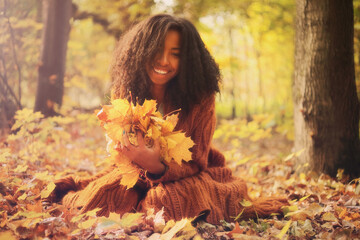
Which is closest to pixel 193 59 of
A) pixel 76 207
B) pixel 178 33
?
pixel 178 33

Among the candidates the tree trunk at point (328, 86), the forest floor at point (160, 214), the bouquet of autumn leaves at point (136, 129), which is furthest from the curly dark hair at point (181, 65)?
the tree trunk at point (328, 86)

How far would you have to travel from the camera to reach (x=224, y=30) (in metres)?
7.44

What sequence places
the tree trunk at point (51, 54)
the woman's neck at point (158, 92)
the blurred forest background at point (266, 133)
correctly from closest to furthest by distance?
the blurred forest background at point (266, 133)
the woman's neck at point (158, 92)
the tree trunk at point (51, 54)

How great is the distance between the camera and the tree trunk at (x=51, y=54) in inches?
153

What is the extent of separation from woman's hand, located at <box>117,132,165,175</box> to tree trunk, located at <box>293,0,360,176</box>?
179 centimetres

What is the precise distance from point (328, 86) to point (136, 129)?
197 centimetres

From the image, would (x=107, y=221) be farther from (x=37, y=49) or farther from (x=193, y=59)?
(x=37, y=49)

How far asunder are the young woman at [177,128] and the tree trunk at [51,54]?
6.56 ft

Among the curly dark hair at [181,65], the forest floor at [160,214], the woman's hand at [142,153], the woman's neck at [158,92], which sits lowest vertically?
the forest floor at [160,214]

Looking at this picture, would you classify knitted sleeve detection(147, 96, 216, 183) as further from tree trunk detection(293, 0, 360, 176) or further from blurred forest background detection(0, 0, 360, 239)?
tree trunk detection(293, 0, 360, 176)

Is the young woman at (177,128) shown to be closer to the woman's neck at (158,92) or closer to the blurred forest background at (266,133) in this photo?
the woman's neck at (158,92)

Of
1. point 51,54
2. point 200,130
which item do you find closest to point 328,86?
point 200,130

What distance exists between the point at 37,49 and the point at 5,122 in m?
1.77

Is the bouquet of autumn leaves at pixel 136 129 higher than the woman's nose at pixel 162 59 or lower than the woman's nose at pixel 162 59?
lower
